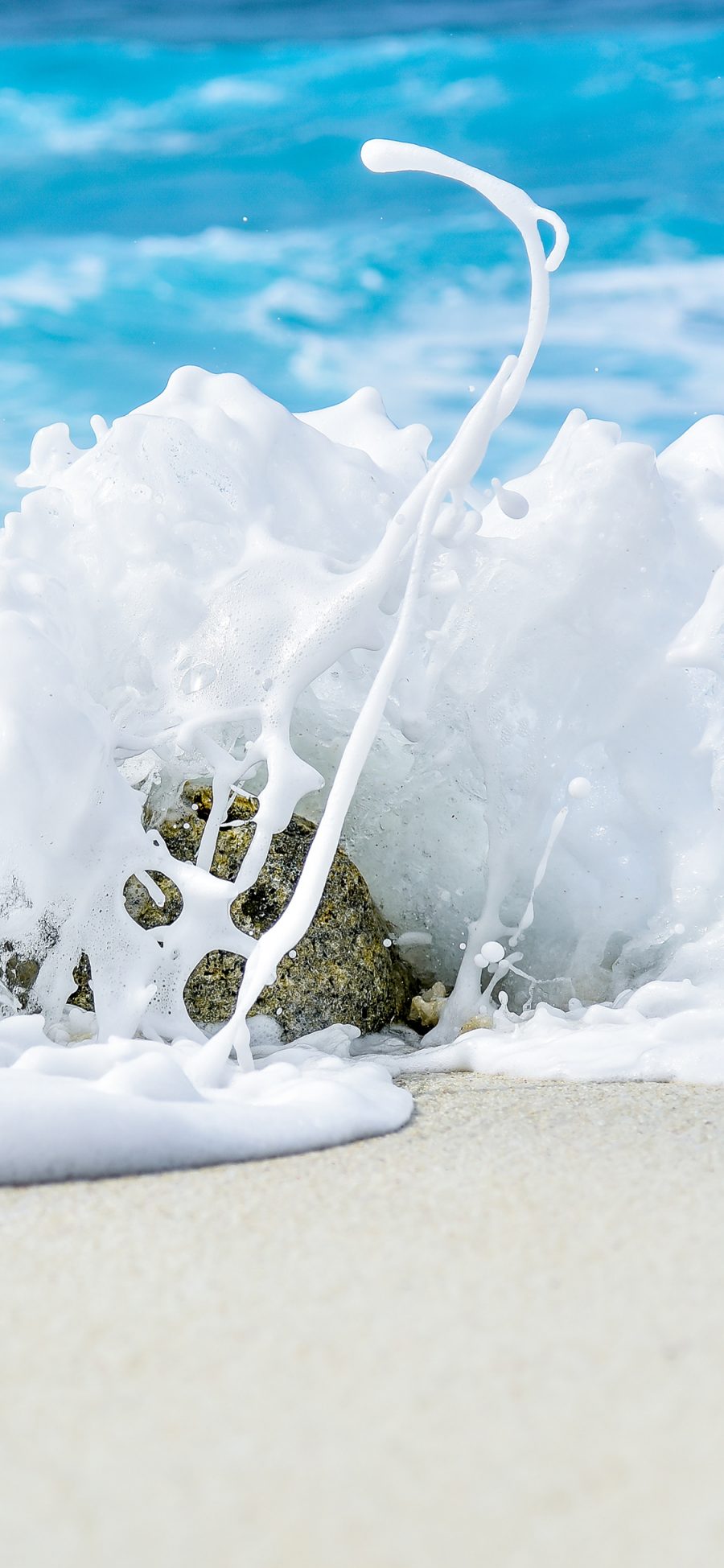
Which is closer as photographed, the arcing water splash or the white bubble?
the arcing water splash

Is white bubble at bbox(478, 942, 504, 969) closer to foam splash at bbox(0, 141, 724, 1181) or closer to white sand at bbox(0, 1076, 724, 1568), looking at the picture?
foam splash at bbox(0, 141, 724, 1181)

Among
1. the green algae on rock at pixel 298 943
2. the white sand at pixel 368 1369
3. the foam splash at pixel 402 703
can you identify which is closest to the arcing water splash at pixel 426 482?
the foam splash at pixel 402 703

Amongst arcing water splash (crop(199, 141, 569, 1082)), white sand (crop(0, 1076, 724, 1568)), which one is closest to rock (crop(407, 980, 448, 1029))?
arcing water splash (crop(199, 141, 569, 1082))

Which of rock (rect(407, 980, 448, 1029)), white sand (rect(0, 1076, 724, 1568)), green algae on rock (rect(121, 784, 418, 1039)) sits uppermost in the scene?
white sand (rect(0, 1076, 724, 1568))

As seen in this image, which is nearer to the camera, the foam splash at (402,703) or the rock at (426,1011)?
the foam splash at (402,703)

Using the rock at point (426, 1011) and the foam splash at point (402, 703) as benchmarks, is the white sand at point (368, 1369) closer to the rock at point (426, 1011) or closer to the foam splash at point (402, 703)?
the foam splash at point (402, 703)

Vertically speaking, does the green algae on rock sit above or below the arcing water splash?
below
